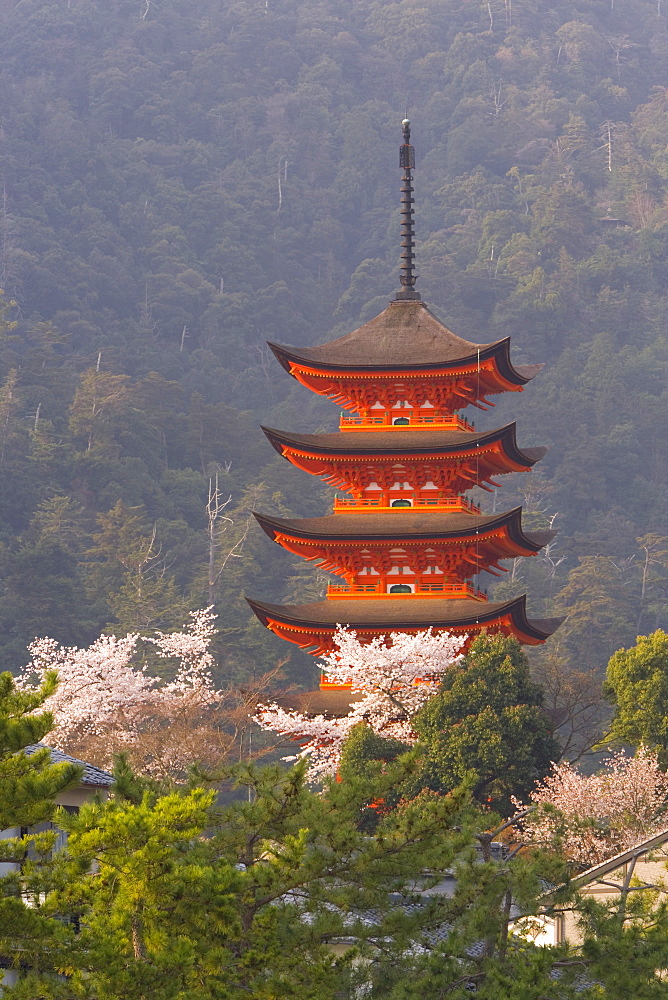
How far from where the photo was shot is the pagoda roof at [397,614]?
146ft

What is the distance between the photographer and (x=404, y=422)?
158 ft

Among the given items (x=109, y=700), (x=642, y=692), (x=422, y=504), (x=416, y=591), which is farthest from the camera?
(x=109, y=700)

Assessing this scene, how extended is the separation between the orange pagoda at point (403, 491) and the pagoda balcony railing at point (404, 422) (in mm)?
36

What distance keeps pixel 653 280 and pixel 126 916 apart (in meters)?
115

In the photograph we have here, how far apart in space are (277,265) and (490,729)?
333ft

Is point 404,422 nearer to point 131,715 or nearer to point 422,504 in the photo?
point 422,504

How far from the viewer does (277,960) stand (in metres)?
20.2

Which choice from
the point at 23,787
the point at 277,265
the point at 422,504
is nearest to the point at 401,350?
the point at 422,504

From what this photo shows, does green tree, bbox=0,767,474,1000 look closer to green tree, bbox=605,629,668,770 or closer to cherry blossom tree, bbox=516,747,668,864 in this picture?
cherry blossom tree, bbox=516,747,668,864

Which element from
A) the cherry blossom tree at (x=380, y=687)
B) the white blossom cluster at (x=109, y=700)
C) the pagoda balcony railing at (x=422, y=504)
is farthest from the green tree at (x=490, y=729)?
the white blossom cluster at (x=109, y=700)

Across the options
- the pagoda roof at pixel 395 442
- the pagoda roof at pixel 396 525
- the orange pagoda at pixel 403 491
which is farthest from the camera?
the pagoda roof at pixel 395 442

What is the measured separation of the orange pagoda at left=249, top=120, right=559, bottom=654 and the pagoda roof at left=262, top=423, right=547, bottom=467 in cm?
4

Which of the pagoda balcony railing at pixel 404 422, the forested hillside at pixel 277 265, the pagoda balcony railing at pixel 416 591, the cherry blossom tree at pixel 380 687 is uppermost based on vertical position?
the forested hillside at pixel 277 265

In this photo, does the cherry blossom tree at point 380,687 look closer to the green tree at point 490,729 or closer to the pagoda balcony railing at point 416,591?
the pagoda balcony railing at point 416,591
